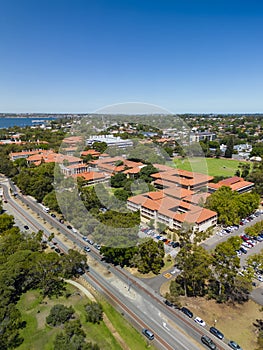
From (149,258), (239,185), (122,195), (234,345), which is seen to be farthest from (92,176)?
(234,345)

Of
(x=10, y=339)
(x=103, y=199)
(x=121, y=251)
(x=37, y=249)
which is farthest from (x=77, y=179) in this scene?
(x=10, y=339)

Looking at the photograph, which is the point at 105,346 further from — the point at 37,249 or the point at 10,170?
the point at 10,170

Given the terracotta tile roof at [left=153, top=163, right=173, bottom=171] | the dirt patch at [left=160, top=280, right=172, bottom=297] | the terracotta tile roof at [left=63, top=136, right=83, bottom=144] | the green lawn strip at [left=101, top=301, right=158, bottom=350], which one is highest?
the terracotta tile roof at [left=63, top=136, right=83, bottom=144]

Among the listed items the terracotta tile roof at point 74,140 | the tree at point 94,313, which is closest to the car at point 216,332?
the tree at point 94,313

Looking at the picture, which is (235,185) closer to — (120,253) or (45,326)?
(120,253)

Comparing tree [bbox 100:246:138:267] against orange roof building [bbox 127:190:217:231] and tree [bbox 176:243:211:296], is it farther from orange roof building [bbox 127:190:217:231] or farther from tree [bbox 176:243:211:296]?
orange roof building [bbox 127:190:217:231]

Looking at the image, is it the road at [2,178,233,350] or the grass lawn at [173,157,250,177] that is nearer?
the road at [2,178,233,350]

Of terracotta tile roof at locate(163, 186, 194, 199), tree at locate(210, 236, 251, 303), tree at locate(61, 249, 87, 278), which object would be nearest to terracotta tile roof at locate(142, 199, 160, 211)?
terracotta tile roof at locate(163, 186, 194, 199)
